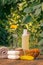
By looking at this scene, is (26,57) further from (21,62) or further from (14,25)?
(14,25)

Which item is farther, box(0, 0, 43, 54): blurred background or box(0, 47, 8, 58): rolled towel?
box(0, 0, 43, 54): blurred background

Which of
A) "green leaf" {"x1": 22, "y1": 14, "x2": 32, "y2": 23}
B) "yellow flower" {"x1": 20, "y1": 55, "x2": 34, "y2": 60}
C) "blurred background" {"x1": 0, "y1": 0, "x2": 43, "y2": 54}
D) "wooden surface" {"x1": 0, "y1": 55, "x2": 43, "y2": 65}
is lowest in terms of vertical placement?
"blurred background" {"x1": 0, "y1": 0, "x2": 43, "y2": 54}

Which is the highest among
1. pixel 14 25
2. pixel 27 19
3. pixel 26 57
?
pixel 27 19

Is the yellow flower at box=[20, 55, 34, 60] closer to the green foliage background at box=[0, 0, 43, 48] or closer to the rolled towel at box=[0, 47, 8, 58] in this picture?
the rolled towel at box=[0, 47, 8, 58]

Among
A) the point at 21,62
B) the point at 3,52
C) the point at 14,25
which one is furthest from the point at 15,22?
the point at 21,62

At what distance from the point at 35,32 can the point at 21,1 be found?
32 cm

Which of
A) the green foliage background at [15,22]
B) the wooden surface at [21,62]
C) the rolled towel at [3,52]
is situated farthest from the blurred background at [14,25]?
the wooden surface at [21,62]

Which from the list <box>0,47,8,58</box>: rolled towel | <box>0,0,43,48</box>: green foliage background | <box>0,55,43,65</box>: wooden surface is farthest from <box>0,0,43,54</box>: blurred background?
<box>0,55,43,65</box>: wooden surface

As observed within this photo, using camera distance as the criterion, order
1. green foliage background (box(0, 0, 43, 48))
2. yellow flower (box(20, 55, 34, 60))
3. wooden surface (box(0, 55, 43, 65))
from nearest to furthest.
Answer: wooden surface (box(0, 55, 43, 65)), yellow flower (box(20, 55, 34, 60)), green foliage background (box(0, 0, 43, 48))

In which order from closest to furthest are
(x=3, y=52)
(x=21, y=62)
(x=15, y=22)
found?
(x=21, y=62) → (x=3, y=52) → (x=15, y=22)

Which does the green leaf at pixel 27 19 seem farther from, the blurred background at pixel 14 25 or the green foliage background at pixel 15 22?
the blurred background at pixel 14 25

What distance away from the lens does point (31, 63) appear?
1601 millimetres

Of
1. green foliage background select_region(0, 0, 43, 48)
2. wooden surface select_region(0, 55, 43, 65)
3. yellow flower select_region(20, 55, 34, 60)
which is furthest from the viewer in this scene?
green foliage background select_region(0, 0, 43, 48)

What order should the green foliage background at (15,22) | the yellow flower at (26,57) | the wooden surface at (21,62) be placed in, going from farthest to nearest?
the green foliage background at (15,22)
the yellow flower at (26,57)
the wooden surface at (21,62)
